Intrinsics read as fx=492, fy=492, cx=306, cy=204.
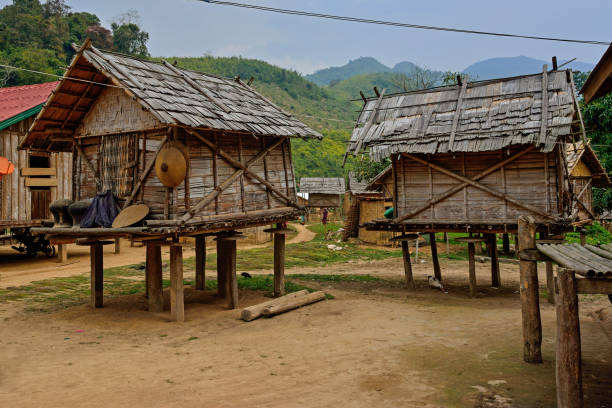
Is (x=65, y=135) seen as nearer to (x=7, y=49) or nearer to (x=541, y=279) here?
(x=541, y=279)

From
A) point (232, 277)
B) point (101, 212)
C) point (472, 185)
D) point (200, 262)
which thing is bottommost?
point (232, 277)

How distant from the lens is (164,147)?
11352 mm

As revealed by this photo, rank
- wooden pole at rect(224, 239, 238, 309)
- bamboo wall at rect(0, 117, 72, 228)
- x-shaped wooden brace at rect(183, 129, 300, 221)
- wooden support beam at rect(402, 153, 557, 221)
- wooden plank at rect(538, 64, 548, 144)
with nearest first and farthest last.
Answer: x-shaped wooden brace at rect(183, 129, 300, 221), wooden plank at rect(538, 64, 548, 144), wooden support beam at rect(402, 153, 557, 221), wooden pole at rect(224, 239, 238, 309), bamboo wall at rect(0, 117, 72, 228)

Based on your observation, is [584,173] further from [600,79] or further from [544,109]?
[600,79]

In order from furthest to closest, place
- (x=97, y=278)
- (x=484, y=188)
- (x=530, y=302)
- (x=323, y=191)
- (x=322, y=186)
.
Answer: (x=322, y=186)
(x=323, y=191)
(x=484, y=188)
(x=97, y=278)
(x=530, y=302)

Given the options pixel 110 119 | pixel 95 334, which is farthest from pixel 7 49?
pixel 95 334

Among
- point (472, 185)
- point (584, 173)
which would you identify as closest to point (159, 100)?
point (472, 185)

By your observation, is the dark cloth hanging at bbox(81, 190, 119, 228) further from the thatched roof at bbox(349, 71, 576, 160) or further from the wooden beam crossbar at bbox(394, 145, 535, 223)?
the wooden beam crossbar at bbox(394, 145, 535, 223)

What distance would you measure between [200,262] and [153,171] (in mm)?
5209

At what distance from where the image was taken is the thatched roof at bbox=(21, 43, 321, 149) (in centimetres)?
1134

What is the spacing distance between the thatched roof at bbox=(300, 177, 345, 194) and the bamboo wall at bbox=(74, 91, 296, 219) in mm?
23156

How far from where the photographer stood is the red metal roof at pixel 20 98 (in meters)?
19.0

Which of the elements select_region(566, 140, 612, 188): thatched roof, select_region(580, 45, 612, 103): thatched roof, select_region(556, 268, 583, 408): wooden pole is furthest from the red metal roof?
select_region(566, 140, 612, 188): thatched roof

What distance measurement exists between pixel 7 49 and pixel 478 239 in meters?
39.6
